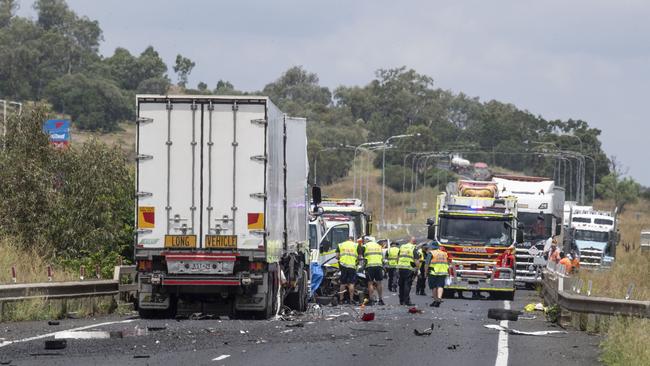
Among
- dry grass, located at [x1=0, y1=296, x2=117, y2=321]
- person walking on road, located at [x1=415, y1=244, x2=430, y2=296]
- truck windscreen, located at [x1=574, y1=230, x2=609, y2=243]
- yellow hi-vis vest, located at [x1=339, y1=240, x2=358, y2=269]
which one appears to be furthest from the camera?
truck windscreen, located at [x1=574, y1=230, x2=609, y2=243]

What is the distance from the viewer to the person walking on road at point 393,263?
120ft

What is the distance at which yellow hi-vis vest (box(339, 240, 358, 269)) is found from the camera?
30.5 metres

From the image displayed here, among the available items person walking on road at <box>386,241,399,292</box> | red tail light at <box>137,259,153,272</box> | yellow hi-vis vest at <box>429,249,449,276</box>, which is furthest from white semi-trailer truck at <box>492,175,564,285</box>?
red tail light at <box>137,259,153,272</box>

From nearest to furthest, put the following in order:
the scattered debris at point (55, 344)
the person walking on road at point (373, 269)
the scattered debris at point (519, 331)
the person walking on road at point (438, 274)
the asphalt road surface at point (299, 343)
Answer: the asphalt road surface at point (299, 343)
the scattered debris at point (55, 344)
the scattered debris at point (519, 331)
the person walking on road at point (438, 274)
the person walking on road at point (373, 269)

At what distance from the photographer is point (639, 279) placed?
41094 millimetres

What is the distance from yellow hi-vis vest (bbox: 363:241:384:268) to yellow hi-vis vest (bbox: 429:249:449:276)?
1185 millimetres

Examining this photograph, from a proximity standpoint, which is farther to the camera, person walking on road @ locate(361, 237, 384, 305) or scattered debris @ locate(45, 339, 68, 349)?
person walking on road @ locate(361, 237, 384, 305)

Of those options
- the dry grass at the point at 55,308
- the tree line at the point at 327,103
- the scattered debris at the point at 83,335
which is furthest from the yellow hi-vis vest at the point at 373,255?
the tree line at the point at 327,103

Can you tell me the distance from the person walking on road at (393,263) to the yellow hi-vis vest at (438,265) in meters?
2.48

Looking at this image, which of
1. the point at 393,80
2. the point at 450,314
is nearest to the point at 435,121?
the point at 393,80

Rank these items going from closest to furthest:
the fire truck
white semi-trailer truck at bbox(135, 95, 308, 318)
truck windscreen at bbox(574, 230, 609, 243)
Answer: white semi-trailer truck at bbox(135, 95, 308, 318) < the fire truck < truck windscreen at bbox(574, 230, 609, 243)

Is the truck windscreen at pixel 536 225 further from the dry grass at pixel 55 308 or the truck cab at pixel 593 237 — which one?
the dry grass at pixel 55 308

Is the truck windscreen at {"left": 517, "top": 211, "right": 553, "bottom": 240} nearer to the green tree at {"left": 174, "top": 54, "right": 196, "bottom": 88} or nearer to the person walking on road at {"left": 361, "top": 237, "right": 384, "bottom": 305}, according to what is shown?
the person walking on road at {"left": 361, "top": 237, "right": 384, "bottom": 305}

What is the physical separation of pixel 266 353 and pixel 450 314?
10559mm
